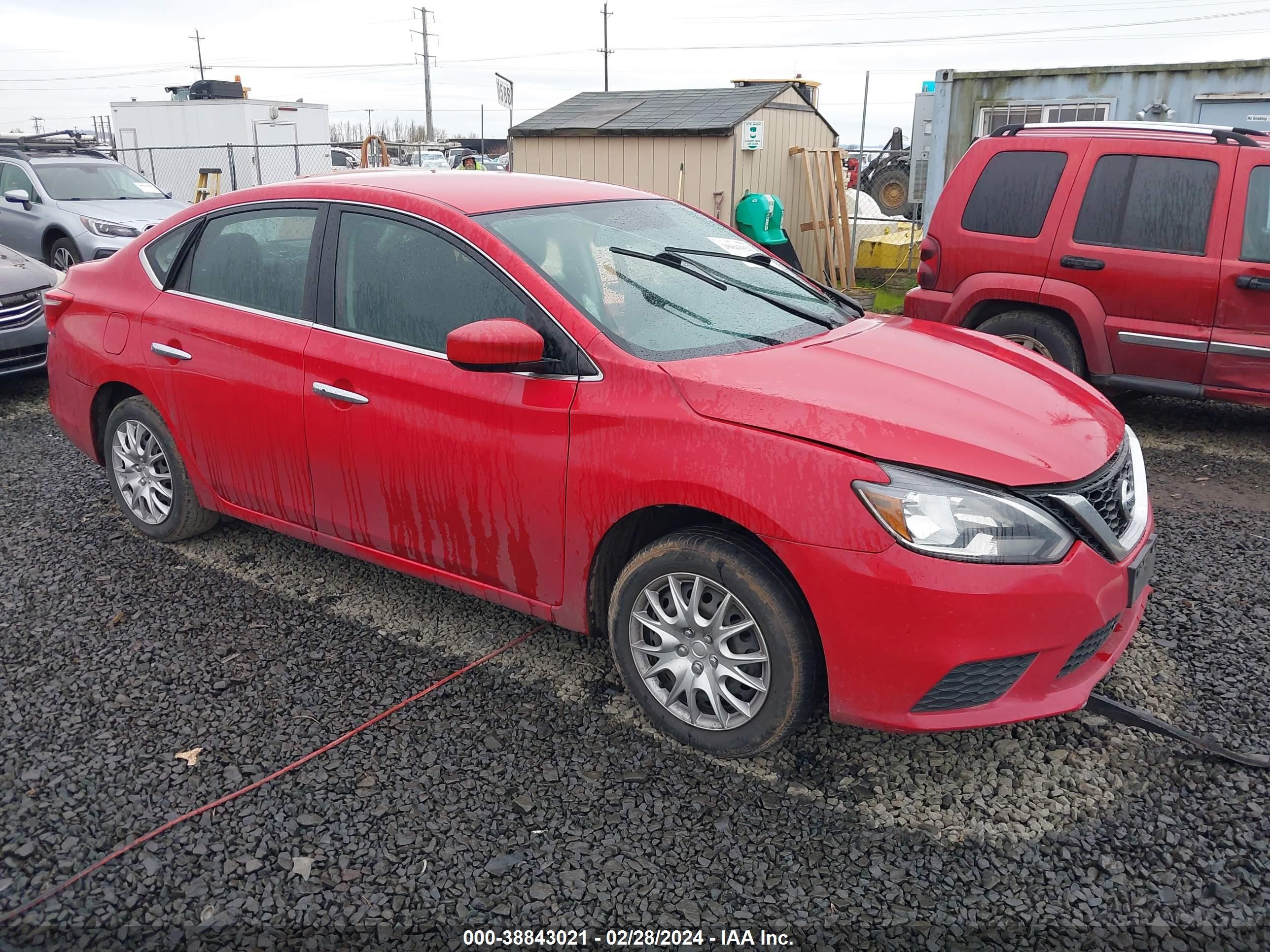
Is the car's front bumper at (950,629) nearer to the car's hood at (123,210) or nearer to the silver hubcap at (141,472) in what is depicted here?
the silver hubcap at (141,472)

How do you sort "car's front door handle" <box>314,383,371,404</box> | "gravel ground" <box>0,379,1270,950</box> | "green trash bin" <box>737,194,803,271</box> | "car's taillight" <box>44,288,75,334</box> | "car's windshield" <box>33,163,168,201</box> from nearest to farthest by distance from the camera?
"gravel ground" <box>0,379,1270,950</box>, "car's front door handle" <box>314,383,371,404</box>, "car's taillight" <box>44,288,75,334</box>, "green trash bin" <box>737,194,803,271</box>, "car's windshield" <box>33,163,168,201</box>

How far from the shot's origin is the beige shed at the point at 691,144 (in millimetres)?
11578

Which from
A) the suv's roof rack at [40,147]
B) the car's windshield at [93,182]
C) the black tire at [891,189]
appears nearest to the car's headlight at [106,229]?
the car's windshield at [93,182]

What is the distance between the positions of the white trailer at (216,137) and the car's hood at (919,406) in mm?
21346

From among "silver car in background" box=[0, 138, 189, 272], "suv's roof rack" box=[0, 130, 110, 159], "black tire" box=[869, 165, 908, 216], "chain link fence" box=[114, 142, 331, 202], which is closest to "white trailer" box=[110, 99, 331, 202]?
"chain link fence" box=[114, 142, 331, 202]

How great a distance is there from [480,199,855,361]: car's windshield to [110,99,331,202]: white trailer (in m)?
20.4

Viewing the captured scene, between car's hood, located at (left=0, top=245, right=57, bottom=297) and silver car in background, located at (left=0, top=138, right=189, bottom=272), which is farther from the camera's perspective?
silver car in background, located at (left=0, top=138, right=189, bottom=272)

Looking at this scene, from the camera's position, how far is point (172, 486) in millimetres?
4496

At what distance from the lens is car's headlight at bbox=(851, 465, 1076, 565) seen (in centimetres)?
259

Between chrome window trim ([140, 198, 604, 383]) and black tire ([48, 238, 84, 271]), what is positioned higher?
chrome window trim ([140, 198, 604, 383])

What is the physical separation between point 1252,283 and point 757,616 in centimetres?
471

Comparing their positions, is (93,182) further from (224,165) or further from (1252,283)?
(1252,283)

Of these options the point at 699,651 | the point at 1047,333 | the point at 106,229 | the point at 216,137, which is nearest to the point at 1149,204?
the point at 1047,333

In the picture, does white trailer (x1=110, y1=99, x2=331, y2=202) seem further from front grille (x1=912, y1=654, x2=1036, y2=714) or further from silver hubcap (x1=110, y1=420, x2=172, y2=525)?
front grille (x1=912, y1=654, x2=1036, y2=714)
